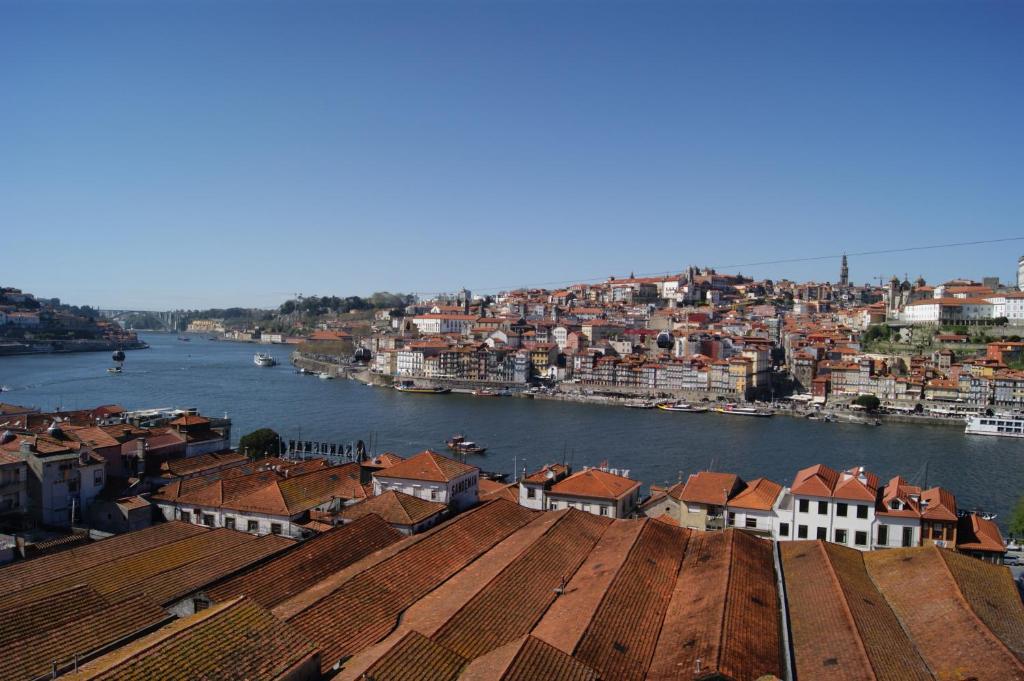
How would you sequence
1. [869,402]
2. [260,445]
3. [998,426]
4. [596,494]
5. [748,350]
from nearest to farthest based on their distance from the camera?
[596,494], [260,445], [998,426], [869,402], [748,350]

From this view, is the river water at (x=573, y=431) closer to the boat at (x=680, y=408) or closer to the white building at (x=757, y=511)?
the boat at (x=680, y=408)

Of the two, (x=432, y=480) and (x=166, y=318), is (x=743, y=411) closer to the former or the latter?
(x=432, y=480)

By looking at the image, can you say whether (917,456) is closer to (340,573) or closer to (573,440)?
(573,440)

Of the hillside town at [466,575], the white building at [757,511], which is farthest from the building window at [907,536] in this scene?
the white building at [757,511]

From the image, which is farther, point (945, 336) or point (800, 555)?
point (945, 336)

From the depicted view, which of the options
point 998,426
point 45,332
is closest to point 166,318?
point 45,332

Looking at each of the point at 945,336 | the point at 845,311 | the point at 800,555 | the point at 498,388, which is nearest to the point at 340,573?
the point at 800,555
